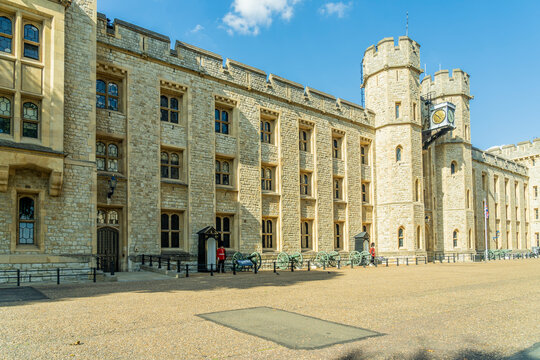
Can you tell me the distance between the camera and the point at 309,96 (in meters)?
30.1

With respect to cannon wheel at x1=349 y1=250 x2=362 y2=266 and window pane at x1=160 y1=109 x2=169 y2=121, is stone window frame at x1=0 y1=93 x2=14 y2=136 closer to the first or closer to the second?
window pane at x1=160 y1=109 x2=169 y2=121

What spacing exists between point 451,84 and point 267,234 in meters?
26.0

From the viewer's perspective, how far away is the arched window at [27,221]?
1619cm

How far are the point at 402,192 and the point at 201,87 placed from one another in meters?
18.2

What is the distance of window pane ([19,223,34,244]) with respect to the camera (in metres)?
16.1

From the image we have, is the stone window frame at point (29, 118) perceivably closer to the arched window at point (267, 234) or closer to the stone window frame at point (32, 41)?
the stone window frame at point (32, 41)

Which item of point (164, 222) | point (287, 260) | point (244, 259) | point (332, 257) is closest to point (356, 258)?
point (332, 257)

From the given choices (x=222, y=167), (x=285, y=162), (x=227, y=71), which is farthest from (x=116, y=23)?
(x=285, y=162)

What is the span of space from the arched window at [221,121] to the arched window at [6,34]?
11042mm

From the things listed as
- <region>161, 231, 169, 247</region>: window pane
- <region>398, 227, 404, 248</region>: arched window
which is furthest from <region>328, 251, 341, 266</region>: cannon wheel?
<region>161, 231, 169, 247</region>: window pane

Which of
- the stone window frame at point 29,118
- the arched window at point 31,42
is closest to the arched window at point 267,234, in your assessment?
the stone window frame at point 29,118

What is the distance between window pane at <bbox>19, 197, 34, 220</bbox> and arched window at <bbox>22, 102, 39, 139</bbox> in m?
2.47

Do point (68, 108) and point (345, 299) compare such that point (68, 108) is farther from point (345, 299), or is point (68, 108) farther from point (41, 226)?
point (345, 299)

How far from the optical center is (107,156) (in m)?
20.2
